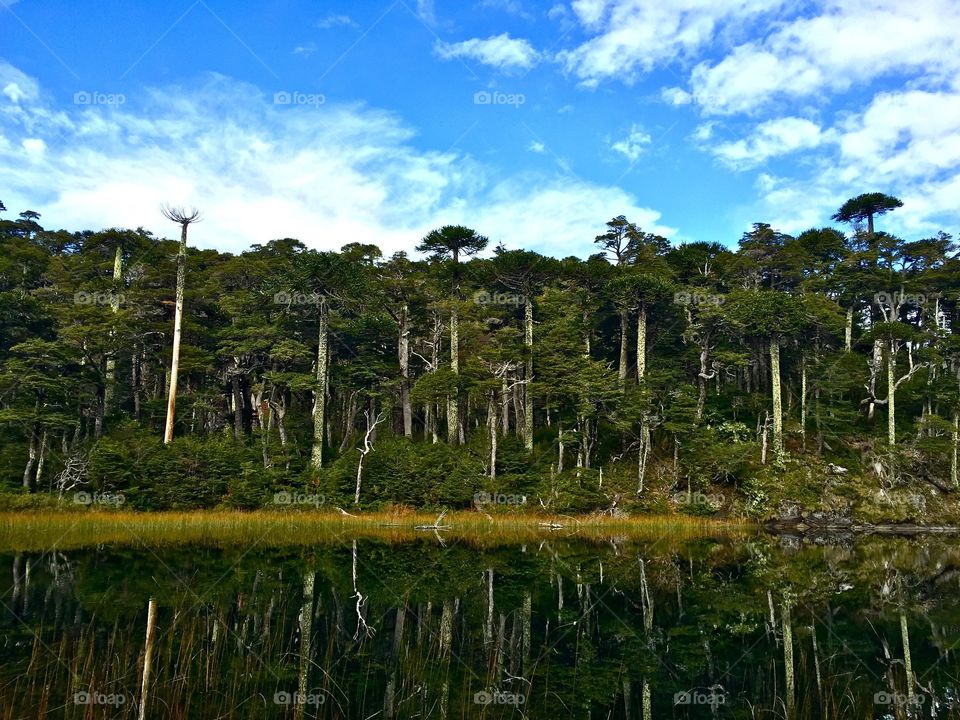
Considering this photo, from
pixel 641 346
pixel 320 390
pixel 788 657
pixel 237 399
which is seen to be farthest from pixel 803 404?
pixel 237 399

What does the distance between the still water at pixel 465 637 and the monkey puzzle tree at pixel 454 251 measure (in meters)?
17.5

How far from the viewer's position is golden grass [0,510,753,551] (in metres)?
21.0

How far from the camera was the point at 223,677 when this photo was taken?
7.89 meters

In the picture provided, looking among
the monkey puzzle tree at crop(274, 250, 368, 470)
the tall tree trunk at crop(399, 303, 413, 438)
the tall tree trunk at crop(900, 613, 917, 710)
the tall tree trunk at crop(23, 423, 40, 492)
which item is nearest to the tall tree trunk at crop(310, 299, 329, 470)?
the monkey puzzle tree at crop(274, 250, 368, 470)

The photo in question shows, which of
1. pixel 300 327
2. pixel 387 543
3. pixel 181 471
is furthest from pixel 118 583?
pixel 300 327

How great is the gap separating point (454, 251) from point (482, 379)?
9.16 m

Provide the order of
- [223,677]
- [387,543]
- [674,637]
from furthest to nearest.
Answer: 1. [387,543]
2. [674,637]
3. [223,677]

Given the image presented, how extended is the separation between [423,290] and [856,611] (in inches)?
1176

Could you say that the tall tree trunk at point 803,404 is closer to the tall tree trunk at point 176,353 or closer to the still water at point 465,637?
the still water at point 465,637

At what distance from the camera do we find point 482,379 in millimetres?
35406

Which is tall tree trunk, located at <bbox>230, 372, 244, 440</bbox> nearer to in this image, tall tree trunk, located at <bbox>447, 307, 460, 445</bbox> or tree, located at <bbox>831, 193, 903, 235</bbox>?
tall tree trunk, located at <bbox>447, 307, 460, 445</bbox>

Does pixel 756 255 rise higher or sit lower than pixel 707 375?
higher

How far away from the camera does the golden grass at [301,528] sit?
68.8ft

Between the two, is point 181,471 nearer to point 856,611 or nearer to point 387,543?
point 387,543
